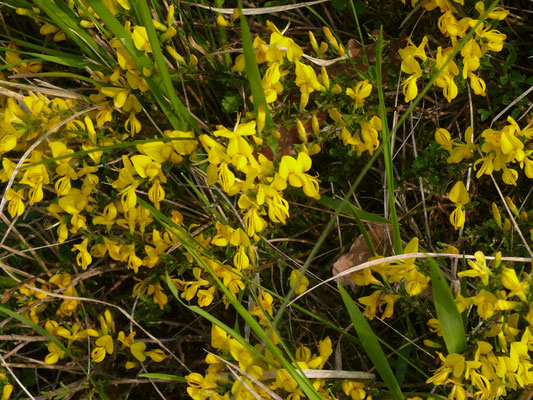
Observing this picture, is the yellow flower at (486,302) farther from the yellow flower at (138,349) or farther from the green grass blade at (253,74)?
the yellow flower at (138,349)

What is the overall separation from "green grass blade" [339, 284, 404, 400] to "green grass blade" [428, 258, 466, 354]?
0.65 ft

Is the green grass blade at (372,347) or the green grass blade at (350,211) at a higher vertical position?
the green grass blade at (350,211)

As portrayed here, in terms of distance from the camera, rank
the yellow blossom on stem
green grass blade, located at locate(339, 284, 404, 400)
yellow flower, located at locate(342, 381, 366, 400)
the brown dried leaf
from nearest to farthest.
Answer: green grass blade, located at locate(339, 284, 404, 400), yellow flower, located at locate(342, 381, 366, 400), the yellow blossom on stem, the brown dried leaf

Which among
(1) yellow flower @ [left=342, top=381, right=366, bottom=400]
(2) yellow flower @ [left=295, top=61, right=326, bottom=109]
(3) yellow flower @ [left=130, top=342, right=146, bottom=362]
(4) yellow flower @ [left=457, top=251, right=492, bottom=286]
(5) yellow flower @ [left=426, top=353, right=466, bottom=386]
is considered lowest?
(1) yellow flower @ [left=342, top=381, right=366, bottom=400]

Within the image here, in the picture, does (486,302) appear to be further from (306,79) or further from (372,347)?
(306,79)

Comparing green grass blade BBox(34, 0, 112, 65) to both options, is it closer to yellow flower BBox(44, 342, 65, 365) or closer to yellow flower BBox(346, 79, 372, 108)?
yellow flower BBox(346, 79, 372, 108)

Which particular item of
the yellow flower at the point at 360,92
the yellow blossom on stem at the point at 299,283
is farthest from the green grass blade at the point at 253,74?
the yellow blossom on stem at the point at 299,283

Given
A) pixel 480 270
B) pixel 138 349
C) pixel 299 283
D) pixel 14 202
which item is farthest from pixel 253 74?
pixel 138 349

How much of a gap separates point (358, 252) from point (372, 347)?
540mm

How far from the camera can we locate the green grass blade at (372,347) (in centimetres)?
186

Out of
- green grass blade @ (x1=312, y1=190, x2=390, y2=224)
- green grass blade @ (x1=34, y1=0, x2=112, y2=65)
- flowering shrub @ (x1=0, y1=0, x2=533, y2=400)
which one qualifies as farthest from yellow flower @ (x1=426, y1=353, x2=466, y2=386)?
green grass blade @ (x1=34, y1=0, x2=112, y2=65)

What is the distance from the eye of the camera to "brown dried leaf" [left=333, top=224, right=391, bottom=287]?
235 cm

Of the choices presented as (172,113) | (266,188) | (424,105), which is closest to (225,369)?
(266,188)

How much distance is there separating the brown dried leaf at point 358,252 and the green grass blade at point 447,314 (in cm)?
56
